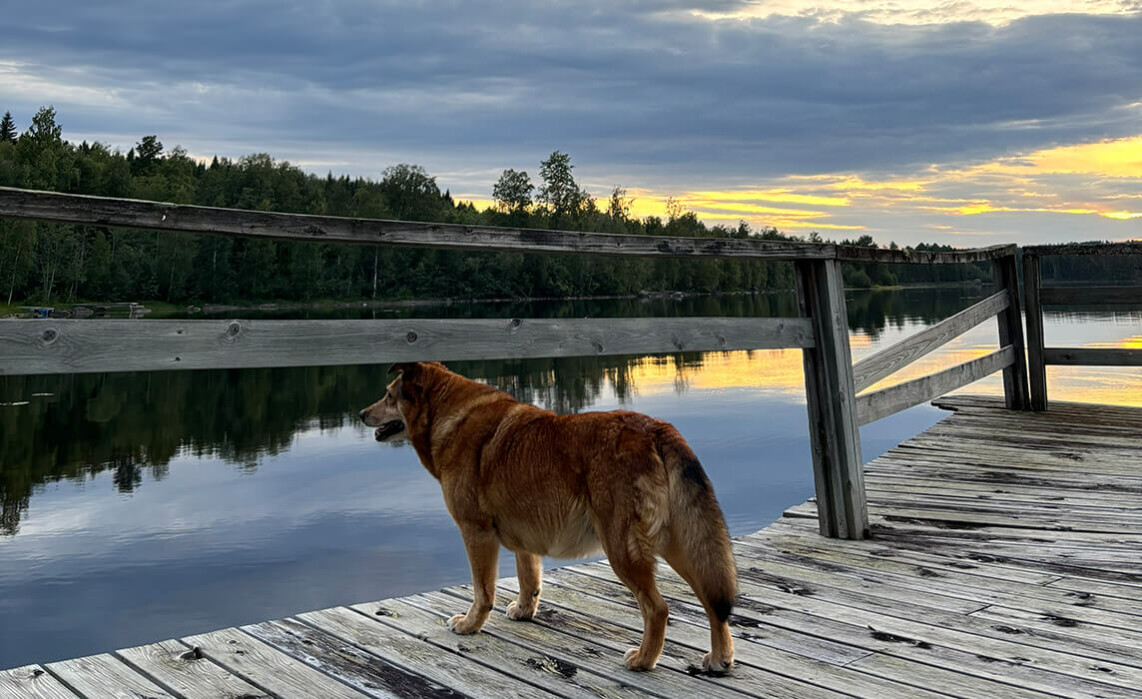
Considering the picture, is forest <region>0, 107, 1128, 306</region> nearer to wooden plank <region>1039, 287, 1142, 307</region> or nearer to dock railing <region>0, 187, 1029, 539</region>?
wooden plank <region>1039, 287, 1142, 307</region>

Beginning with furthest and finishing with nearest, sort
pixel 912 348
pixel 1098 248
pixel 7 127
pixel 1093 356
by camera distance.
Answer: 1. pixel 7 127
2. pixel 1093 356
3. pixel 1098 248
4. pixel 912 348

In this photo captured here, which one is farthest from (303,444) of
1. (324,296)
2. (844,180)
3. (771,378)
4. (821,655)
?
(324,296)

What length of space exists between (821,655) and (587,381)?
1997cm

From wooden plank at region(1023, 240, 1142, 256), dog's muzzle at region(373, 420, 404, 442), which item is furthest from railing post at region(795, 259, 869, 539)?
wooden plank at region(1023, 240, 1142, 256)

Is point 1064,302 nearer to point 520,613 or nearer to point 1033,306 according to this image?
point 1033,306

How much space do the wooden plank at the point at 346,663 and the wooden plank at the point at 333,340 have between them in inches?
40.5

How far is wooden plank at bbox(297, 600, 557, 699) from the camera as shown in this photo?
2.69 meters

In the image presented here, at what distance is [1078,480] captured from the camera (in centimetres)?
579

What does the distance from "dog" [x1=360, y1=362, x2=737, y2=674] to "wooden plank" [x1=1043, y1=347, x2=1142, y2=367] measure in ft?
23.0

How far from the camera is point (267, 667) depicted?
113 inches

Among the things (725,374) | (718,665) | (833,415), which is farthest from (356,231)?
(725,374)

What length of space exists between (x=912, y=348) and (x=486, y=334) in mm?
3350

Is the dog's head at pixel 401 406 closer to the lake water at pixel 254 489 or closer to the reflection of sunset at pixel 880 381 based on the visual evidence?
the lake water at pixel 254 489

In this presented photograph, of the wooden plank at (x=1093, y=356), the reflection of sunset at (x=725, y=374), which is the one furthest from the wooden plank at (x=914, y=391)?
the reflection of sunset at (x=725, y=374)
